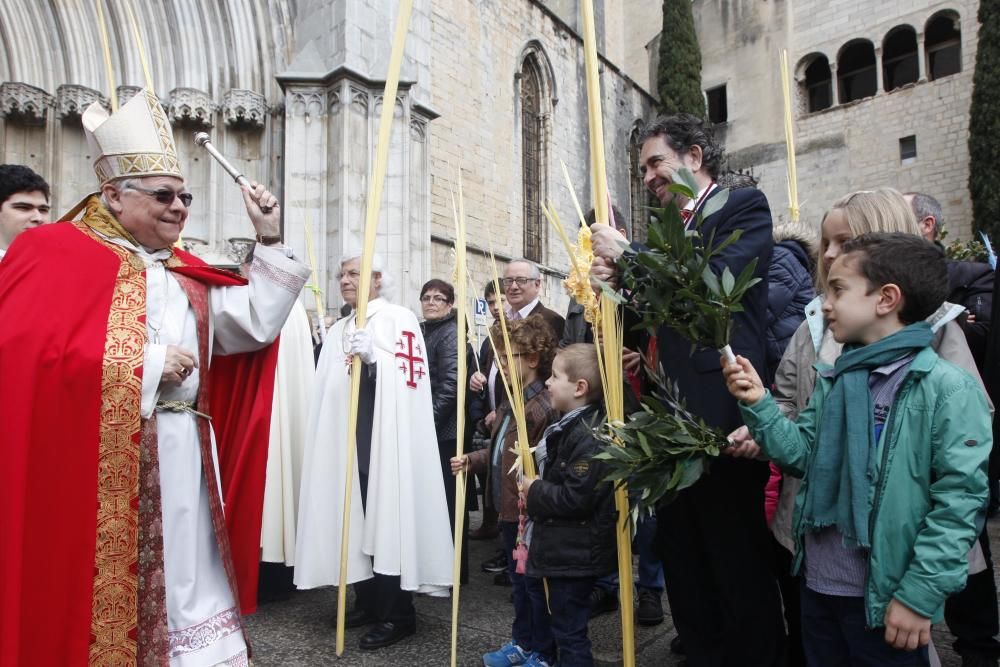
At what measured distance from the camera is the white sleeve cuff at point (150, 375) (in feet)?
7.22

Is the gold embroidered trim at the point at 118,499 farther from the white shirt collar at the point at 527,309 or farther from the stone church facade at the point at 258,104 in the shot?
the stone church facade at the point at 258,104

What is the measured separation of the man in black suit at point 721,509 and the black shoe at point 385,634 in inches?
59.8

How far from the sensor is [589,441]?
9.36 ft

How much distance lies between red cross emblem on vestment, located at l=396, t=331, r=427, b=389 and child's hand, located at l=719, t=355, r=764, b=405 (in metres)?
2.30

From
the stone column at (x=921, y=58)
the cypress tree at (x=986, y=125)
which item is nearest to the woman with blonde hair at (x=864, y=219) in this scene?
the cypress tree at (x=986, y=125)

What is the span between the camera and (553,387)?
3.01 metres

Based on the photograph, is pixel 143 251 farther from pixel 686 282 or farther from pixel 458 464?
pixel 686 282

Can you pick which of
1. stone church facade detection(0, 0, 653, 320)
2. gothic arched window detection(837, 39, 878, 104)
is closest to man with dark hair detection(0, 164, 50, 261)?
stone church facade detection(0, 0, 653, 320)

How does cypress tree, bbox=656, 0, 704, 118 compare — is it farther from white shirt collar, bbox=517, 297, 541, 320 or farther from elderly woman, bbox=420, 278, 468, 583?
elderly woman, bbox=420, 278, 468, 583

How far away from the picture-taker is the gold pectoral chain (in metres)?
2.31

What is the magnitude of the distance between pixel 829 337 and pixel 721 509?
70 centimetres

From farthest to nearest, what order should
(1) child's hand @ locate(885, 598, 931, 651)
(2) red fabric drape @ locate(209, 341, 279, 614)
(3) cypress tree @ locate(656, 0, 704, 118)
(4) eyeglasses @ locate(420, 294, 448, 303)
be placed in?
(3) cypress tree @ locate(656, 0, 704, 118) < (4) eyeglasses @ locate(420, 294, 448, 303) < (2) red fabric drape @ locate(209, 341, 279, 614) < (1) child's hand @ locate(885, 598, 931, 651)

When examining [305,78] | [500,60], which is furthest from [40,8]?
[500,60]

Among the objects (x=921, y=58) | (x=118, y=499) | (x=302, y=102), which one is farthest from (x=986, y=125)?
(x=118, y=499)
